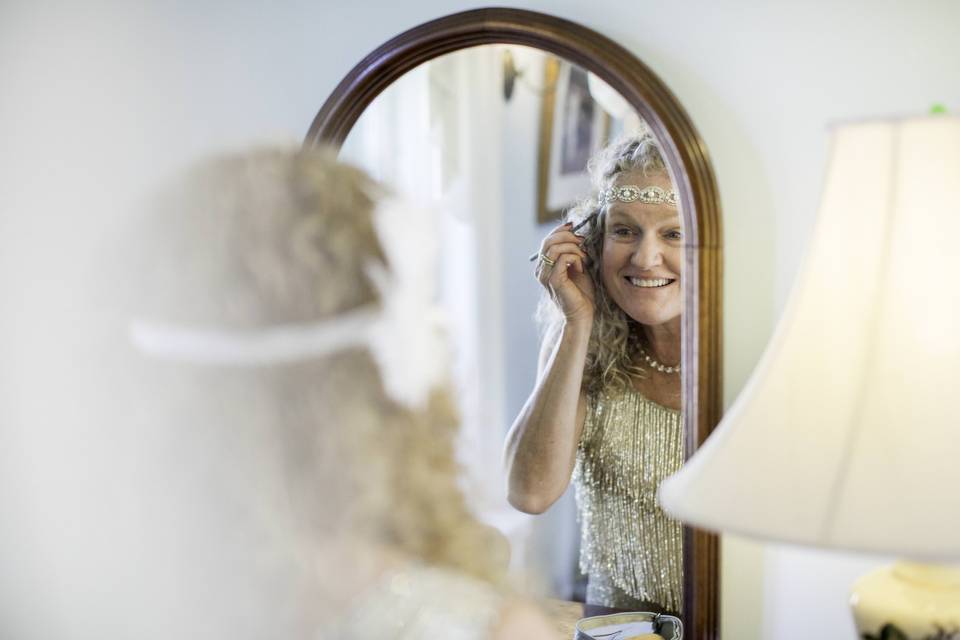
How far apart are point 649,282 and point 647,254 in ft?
0.11

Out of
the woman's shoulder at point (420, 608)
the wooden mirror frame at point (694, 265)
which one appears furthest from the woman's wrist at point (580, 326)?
the woman's shoulder at point (420, 608)

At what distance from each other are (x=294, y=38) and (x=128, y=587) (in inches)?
36.1

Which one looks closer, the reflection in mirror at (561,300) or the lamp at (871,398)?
the lamp at (871,398)

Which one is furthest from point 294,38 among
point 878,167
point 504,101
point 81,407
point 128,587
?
point 878,167

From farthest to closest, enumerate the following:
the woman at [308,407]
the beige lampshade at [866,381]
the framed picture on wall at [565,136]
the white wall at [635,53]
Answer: the framed picture on wall at [565,136]
the white wall at [635,53]
the woman at [308,407]
the beige lampshade at [866,381]

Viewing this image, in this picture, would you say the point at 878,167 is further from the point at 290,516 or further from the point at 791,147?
the point at 290,516

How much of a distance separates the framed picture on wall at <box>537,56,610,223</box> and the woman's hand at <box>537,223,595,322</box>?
1.2 inches

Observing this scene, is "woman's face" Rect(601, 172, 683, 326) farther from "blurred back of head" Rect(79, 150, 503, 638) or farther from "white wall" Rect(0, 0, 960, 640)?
"blurred back of head" Rect(79, 150, 503, 638)

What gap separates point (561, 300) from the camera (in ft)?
4.29

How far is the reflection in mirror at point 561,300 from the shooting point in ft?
4.08

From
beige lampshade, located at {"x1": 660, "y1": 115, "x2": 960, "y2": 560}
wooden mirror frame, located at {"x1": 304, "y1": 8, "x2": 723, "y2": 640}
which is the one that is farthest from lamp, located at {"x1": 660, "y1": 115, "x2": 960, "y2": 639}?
wooden mirror frame, located at {"x1": 304, "y1": 8, "x2": 723, "y2": 640}

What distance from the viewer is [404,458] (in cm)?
88

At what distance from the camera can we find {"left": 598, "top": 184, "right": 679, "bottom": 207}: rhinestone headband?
4.01 feet

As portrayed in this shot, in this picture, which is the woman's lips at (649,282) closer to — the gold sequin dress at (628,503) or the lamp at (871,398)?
the gold sequin dress at (628,503)
